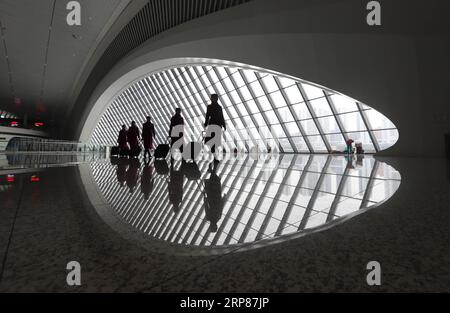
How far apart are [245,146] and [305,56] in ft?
49.6

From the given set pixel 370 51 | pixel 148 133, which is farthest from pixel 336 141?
pixel 148 133

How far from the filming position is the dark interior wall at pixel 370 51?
9.40m

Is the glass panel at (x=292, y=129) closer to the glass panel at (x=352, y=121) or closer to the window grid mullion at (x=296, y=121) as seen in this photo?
the window grid mullion at (x=296, y=121)

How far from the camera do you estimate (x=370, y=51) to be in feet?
34.0

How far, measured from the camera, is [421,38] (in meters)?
9.39

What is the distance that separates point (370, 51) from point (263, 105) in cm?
1049

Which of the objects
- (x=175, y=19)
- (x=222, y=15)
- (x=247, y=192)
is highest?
(x=175, y=19)

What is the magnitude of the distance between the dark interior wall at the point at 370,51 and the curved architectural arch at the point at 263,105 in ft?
2.74

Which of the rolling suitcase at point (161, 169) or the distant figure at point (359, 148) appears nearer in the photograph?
the rolling suitcase at point (161, 169)

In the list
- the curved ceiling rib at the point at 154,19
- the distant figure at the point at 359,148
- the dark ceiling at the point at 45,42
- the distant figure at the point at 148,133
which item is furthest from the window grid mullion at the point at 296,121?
the dark ceiling at the point at 45,42

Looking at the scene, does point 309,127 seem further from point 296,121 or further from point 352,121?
point 352,121
